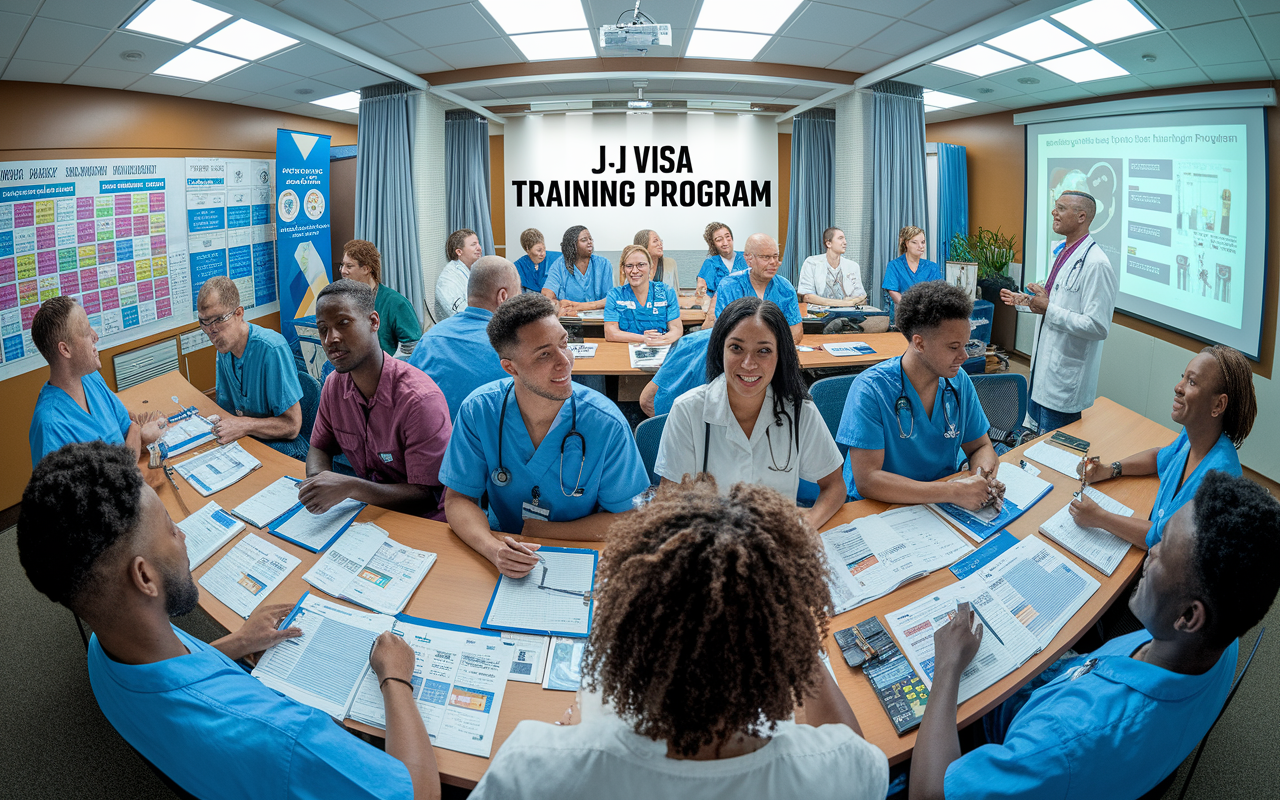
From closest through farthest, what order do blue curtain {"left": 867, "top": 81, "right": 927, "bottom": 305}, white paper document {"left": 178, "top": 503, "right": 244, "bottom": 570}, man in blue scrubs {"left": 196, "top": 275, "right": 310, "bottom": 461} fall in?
1. white paper document {"left": 178, "top": 503, "right": 244, "bottom": 570}
2. man in blue scrubs {"left": 196, "top": 275, "right": 310, "bottom": 461}
3. blue curtain {"left": 867, "top": 81, "right": 927, "bottom": 305}

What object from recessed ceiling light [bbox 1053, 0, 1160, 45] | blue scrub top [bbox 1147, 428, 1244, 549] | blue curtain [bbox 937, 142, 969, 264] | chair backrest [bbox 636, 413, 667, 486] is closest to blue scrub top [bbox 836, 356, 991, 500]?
blue scrub top [bbox 1147, 428, 1244, 549]

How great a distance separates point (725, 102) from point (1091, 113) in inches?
144

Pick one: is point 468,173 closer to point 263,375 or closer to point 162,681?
point 263,375

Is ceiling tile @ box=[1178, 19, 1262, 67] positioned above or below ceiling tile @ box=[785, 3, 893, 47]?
below

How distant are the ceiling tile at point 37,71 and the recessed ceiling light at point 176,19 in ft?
2.98

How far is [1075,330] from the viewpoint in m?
3.71

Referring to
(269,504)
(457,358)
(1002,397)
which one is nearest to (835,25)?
(1002,397)

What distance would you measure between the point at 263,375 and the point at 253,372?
5 cm

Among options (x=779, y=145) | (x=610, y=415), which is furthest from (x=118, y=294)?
(x=779, y=145)

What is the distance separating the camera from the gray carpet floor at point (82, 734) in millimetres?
2219

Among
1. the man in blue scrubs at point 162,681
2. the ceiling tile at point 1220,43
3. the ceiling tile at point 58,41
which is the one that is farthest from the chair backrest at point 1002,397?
the ceiling tile at point 58,41

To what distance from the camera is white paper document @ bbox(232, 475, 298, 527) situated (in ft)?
7.37

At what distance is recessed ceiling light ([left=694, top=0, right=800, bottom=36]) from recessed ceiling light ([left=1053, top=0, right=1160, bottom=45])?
1.62 meters

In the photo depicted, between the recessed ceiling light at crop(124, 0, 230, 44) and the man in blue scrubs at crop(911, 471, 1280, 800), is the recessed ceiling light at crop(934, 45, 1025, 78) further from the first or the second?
the recessed ceiling light at crop(124, 0, 230, 44)
